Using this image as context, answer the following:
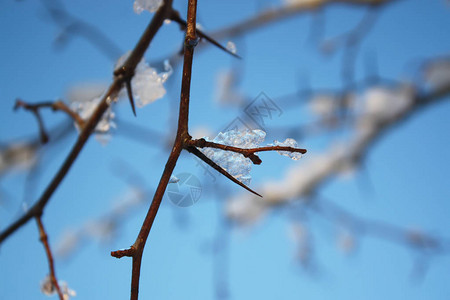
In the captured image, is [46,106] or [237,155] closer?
[237,155]

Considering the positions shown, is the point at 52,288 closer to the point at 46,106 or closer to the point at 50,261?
the point at 50,261

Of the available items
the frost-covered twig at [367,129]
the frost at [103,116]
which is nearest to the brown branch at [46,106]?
the frost at [103,116]

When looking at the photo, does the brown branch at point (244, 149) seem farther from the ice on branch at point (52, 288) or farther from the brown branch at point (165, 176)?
the ice on branch at point (52, 288)

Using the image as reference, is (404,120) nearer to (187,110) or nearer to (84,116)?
(84,116)

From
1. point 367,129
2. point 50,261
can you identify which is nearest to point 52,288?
point 50,261

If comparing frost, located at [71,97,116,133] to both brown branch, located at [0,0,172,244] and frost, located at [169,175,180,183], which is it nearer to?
brown branch, located at [0,0,172,244]

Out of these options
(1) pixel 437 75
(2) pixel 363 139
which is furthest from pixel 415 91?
(2) pixel 363 139

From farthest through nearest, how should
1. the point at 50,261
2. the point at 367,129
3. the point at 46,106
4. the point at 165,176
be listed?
the point at 367,129, the point at 46,106, the point at 50,261, the point at 165,176
